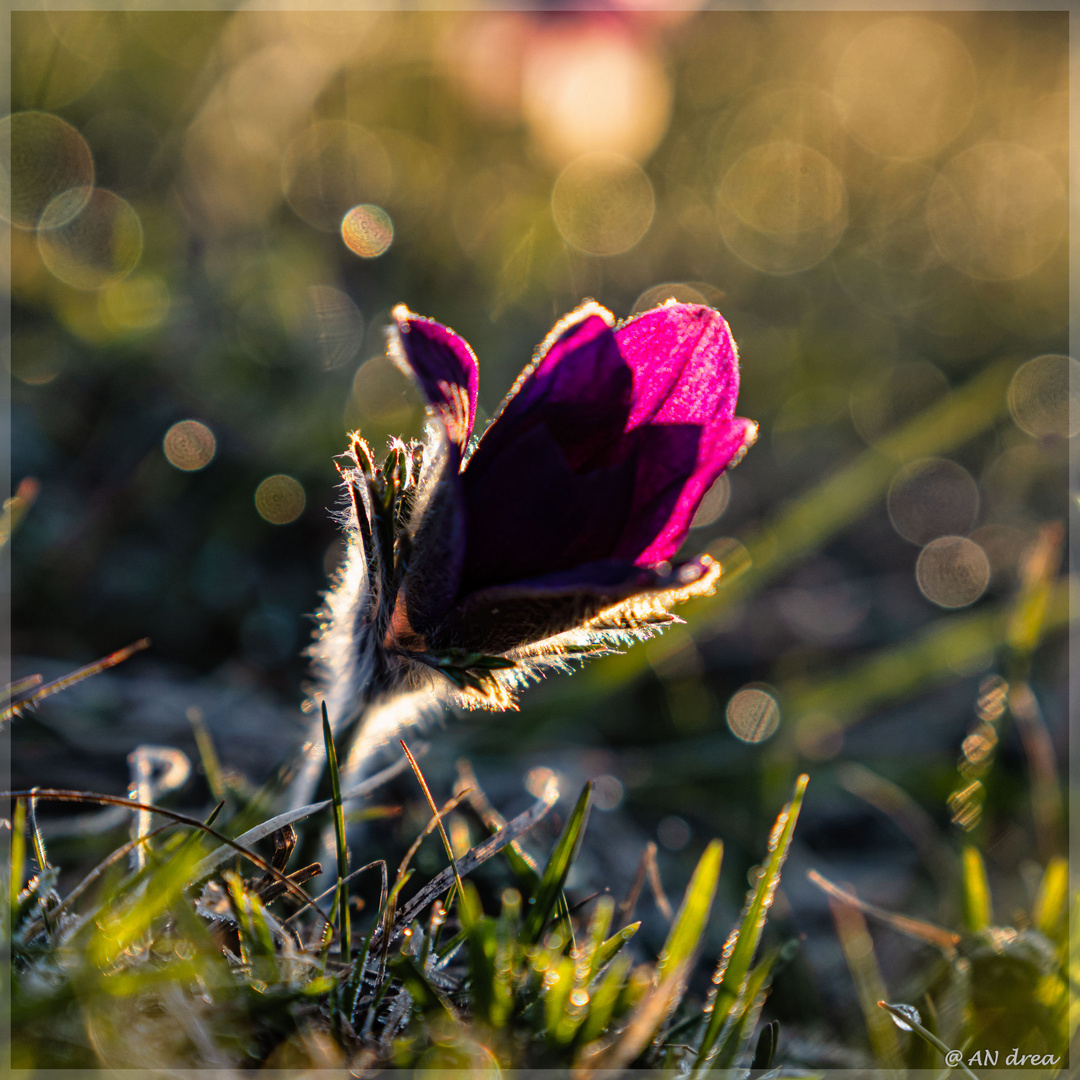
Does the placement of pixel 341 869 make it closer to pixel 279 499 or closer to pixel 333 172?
pixel 279 499

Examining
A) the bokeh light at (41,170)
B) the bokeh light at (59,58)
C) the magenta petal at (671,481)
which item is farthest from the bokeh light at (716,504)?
the bokeh light at (59,58)

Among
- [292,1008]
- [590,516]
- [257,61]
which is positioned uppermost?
[257,61]

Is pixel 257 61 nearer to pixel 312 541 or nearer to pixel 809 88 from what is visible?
pixel 312 541

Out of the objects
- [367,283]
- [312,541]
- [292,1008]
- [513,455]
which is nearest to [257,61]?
[367,283]

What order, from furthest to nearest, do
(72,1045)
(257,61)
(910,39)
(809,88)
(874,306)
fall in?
(910,39) < (809,88) < (874,306) < (257,61) < (72,1045)

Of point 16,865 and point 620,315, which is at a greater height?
point 620,315

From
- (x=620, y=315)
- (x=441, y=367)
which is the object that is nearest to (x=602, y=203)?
(x=620, y=315)

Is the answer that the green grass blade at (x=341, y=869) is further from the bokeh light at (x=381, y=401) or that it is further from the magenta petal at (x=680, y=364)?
the bokeh light at (x=381, y=401)
